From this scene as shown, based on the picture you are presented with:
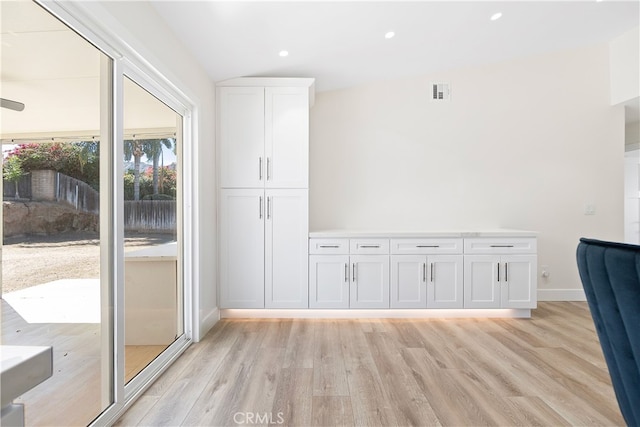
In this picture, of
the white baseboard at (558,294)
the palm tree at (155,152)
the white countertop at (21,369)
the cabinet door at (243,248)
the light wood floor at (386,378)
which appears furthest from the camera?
the white baseboard at (558,294)

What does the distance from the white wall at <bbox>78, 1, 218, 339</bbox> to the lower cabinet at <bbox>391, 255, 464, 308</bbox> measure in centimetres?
184

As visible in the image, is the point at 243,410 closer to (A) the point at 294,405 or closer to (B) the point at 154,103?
(A) the point at 294,405

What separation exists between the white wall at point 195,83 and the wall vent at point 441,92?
2561mm

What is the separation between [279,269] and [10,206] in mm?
2273

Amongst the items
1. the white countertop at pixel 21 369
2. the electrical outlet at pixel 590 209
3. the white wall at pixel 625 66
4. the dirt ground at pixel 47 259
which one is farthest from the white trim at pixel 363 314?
the white countertop at pixel 21 369

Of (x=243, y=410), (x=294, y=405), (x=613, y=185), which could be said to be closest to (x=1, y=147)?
(x=243, y=410)

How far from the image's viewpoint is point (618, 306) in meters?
0.77

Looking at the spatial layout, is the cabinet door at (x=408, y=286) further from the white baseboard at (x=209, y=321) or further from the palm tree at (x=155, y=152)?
the palm tree at (x=155, y=152)

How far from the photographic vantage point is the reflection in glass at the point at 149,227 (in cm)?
199

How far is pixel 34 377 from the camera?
1.60 feet

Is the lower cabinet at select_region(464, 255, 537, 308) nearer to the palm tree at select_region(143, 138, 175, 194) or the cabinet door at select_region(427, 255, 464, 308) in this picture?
the cabinet door at select_region(427, 255, 464, 308)

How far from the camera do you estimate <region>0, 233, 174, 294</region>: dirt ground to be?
1.25 meters

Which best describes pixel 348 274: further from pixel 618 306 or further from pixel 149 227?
pixel 618 306

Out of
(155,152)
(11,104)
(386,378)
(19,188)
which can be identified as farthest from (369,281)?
(11,104)
